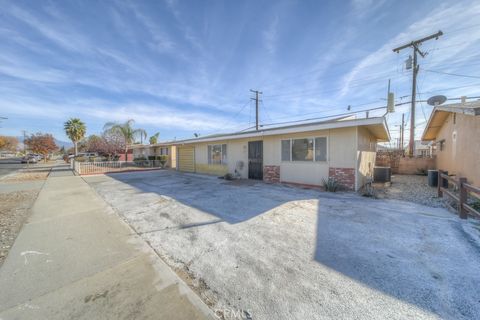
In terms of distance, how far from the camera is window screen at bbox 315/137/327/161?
773cm

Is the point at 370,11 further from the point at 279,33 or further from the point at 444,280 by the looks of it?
the point at 444,280

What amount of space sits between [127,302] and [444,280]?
3669mm

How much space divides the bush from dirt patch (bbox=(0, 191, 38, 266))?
836 cm

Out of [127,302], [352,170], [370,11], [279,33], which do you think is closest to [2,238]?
[127,302]

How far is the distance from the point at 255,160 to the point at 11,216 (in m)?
8.81

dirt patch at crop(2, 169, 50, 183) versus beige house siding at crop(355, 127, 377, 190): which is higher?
beige house siding at crop(355, 127, 377, 190)

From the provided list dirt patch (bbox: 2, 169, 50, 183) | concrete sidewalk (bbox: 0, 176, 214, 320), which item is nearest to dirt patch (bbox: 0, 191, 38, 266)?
concrete sidewalk (bbox: 0, 176, 214, 320)

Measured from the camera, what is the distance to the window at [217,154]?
39.6 ft

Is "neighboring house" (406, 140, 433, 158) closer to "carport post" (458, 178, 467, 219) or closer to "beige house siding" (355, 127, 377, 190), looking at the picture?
"beige house siding" (355, 127, 377, 190)

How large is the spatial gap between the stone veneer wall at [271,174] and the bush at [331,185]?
2.27m

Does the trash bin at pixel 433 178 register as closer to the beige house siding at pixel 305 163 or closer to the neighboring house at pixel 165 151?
the beige house siding at pixel 305 163

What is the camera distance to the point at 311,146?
8078 mm

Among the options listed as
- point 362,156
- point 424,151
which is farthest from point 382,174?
point 424,151

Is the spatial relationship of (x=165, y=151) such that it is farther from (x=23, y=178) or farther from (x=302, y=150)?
(x=302, y=150)
